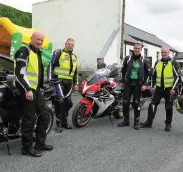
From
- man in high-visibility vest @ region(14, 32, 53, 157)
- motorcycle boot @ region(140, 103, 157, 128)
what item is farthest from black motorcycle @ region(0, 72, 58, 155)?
motorcycle boot @ region(140, 103, 157, 128)

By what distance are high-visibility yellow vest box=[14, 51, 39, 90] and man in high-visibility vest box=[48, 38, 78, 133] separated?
171 cm

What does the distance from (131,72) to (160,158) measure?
2.56 meters

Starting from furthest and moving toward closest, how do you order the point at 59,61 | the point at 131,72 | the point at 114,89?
the point at 114,89
the point at 131,72
the point at 59,61

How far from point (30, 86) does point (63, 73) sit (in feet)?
6.52

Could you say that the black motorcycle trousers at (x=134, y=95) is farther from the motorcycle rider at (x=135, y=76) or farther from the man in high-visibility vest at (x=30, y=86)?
the man in high-visibility vest at (x=30, y=86)

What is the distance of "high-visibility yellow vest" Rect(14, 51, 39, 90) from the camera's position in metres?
4.75

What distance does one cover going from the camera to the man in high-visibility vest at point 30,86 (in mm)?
4645

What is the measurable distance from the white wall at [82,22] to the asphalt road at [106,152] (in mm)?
15530

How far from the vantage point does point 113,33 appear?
2131 cm

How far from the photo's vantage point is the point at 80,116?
690 centimetres

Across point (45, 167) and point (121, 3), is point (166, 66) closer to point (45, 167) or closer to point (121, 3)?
point (45, 167)

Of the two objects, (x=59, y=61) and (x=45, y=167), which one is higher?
(x=59, y=61)

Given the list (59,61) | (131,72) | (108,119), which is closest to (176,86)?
(131,72)

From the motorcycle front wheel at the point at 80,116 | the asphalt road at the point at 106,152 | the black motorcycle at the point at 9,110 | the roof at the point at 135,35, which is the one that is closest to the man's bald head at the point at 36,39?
the black motorcycle at the point at 9,110
